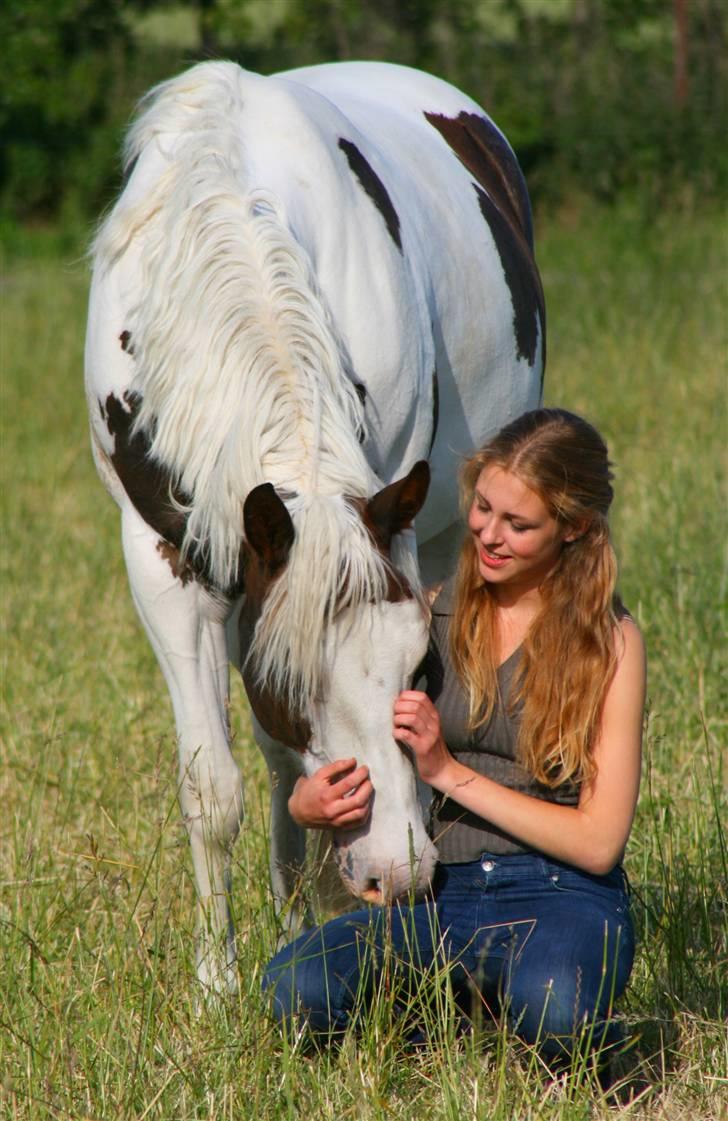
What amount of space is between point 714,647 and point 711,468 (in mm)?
2021

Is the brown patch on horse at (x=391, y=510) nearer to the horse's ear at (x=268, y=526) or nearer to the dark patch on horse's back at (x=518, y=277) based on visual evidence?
the horse's ear at (x=268, y=526)

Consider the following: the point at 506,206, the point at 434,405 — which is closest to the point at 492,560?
the point at 434,405

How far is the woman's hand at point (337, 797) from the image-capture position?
243cm

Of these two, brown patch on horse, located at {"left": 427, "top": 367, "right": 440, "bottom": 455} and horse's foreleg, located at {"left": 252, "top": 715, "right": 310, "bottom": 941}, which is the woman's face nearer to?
brown patch on horse, located at {"left": 427, "top": 367, "right": 440, "bottom": 455}

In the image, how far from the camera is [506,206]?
14.8ft

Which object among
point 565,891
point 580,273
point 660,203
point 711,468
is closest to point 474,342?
point 565,891

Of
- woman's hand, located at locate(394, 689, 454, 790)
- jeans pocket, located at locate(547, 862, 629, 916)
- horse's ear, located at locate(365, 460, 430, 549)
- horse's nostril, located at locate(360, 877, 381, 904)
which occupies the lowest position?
jeans pocket, located at locate(547, 862, 629, 916)

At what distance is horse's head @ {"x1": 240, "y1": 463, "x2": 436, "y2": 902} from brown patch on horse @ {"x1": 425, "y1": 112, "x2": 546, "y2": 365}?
1.87 meters

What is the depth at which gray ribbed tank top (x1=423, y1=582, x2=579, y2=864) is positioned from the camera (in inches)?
102

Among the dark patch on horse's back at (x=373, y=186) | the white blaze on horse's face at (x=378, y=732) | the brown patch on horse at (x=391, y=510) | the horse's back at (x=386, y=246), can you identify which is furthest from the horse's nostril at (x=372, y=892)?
the dark patch on horse's back at (x=373, y=186)

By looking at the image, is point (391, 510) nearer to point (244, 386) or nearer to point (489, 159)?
point (244, 386)

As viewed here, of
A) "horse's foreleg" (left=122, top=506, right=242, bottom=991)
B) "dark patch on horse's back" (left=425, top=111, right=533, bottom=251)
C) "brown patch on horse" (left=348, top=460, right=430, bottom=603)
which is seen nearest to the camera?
"brown patch on horse" (left=348, top=460, right=430, bottom=603)

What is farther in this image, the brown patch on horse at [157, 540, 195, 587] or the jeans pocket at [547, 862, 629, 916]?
the brown patch on horse at [157, 540, 195, 587]

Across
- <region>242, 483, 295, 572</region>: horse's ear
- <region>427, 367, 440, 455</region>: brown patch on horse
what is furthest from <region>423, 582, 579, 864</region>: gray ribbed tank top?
<region>427, 367, 440, 455</region>: brown patch on horse
